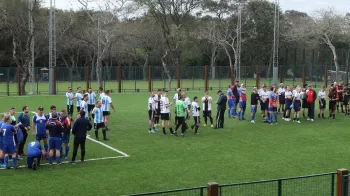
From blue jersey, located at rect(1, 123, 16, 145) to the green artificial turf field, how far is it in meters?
0.90

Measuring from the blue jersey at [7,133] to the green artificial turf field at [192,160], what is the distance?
895 millimetres

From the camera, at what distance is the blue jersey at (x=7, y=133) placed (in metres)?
12.6

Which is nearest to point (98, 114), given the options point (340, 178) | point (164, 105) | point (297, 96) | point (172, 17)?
point (164, 105)

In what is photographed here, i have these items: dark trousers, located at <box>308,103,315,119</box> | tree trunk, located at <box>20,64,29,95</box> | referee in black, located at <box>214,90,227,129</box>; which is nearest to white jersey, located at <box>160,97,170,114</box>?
referee in black, located at <box>214,90,227,129</box>

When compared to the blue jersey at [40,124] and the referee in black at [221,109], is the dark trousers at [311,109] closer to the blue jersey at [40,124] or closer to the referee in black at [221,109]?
the referee in black at [221,109]

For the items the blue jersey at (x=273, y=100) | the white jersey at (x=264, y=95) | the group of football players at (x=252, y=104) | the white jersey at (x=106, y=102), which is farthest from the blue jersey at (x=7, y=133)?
the blue jersey at (x=273, y=100)

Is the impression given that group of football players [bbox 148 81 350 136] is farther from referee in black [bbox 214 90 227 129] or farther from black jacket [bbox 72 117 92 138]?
black jacket [bbox 72 117 92 138]

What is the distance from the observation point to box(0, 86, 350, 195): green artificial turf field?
1159 cm

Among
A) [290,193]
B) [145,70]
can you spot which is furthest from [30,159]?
[145,70]

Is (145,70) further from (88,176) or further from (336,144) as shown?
(88,176)

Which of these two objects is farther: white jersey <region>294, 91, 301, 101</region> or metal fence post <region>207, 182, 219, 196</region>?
white jersey <region>294, 91, 301, 101</region>

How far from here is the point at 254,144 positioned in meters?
17.0

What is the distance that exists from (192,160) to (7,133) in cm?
594

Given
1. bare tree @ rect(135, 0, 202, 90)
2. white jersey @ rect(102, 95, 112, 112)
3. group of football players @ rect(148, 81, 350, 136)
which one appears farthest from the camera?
→ bare tree @ rect(135, 0, 202, 90)
